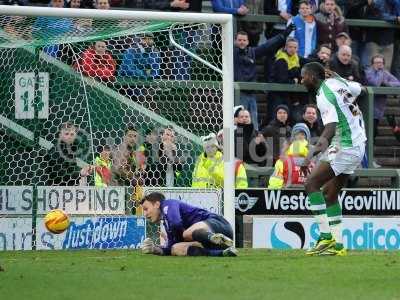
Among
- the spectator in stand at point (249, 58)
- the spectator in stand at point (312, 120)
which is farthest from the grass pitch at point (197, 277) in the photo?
the spectator in stand at point (249, 58)

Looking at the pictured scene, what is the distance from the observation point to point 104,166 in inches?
621

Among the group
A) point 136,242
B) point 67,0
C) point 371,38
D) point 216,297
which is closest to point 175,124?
point 136,242

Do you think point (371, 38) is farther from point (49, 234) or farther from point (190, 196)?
point (49, 234)

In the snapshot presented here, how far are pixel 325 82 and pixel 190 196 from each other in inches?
128

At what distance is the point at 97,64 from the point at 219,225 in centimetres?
412

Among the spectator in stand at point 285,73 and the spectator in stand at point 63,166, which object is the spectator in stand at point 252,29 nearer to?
the spectator in stand at point 285,73

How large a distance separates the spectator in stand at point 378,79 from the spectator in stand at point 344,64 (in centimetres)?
52

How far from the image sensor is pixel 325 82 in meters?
13.1

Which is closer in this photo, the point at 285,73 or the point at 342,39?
the point at 285,73

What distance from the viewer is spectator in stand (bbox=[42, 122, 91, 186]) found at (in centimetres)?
1558

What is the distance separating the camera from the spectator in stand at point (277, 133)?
60.5 feet

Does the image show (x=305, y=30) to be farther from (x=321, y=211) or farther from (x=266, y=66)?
(x=321, y=211)

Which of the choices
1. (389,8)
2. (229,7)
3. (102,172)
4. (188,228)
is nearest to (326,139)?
(188,228)

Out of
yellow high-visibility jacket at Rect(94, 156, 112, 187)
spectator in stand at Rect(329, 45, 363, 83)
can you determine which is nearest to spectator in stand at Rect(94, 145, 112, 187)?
yellow high-visibility jacket at Rect(94, 156, 112, 187)
